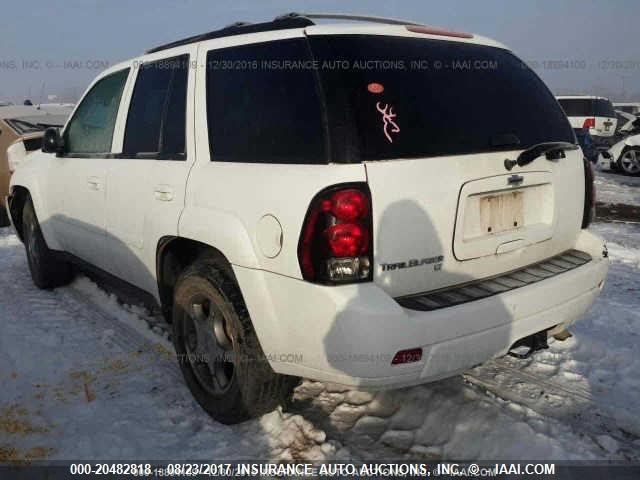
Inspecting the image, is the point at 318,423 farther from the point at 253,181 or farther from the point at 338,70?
the point at 338,70

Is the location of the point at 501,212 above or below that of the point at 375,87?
below

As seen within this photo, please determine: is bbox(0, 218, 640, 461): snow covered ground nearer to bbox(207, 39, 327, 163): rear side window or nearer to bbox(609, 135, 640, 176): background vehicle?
bbox(207, 39, 327, 163): rear side window

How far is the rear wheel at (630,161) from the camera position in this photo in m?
12.8

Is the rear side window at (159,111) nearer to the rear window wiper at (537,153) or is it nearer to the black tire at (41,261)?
the rear window wiper at (537,153)

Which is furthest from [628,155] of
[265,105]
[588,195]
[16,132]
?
[16,132]

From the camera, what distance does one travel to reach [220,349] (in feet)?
8.87

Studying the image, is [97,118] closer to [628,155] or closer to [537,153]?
[537,153]

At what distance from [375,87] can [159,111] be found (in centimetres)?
152

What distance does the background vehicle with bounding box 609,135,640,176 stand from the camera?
1282 cm

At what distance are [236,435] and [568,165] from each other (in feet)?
7.42

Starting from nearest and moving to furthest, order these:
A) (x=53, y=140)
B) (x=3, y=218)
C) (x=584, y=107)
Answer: (x=53, y=140), (x=3, y=218), (x=584, y=107)

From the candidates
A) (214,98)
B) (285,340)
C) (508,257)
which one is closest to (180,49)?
(214,98)

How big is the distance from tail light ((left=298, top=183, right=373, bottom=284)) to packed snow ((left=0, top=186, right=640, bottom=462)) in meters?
0.75

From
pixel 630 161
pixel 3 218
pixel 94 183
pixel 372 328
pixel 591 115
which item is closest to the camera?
pixel 372 328
